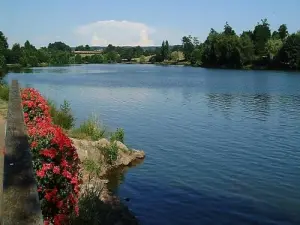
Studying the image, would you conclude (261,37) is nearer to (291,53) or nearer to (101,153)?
(291,53)

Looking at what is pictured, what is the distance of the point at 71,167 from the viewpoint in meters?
8.78

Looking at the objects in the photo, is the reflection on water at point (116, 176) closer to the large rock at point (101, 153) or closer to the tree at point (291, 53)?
the large rock at point (101, 153)

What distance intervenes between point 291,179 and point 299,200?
260 centimetres

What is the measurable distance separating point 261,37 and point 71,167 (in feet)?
512

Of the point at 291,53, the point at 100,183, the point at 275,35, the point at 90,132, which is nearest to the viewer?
the point at 100,183

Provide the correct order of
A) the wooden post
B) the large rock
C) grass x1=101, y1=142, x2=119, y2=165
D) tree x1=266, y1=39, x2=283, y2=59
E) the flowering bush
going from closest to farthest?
1. the wooden post
2. the flowering bush
3. the large rock
4. grass x1=101, y1=142, x2=119, y2=165
5. tree x1=266, y1=39, x2=283, y2=59

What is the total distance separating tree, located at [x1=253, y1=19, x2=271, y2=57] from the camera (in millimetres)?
143325

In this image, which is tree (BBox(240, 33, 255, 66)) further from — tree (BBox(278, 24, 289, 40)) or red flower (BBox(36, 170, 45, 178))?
red flower (BBox(36, 170, 45, 178))

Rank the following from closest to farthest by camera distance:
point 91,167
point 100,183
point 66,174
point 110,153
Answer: point 66,174, point 100,183, point 91,167, point 110,153

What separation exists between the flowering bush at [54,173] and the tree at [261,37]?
138 meters

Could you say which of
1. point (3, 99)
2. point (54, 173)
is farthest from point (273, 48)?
point (54, 173)

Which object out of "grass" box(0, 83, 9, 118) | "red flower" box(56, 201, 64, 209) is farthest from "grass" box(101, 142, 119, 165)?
"red flower" box(56, 201, 64, 209)

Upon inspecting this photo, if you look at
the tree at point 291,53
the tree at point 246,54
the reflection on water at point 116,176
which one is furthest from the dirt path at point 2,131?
the tree at point 246,54

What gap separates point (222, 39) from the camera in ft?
506
